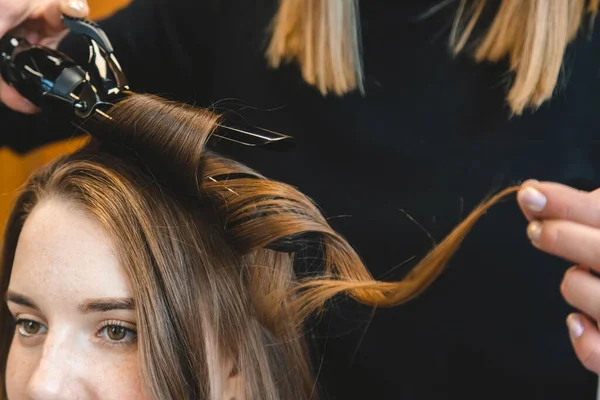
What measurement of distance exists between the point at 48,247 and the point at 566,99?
59 cm

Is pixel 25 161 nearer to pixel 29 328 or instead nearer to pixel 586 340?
pixel 29 328

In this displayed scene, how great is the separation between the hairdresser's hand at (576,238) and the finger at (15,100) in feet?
1.89

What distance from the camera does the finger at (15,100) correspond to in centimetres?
79

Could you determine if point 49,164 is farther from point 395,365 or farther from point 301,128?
point 395,365

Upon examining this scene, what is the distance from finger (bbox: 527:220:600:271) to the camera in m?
0.50

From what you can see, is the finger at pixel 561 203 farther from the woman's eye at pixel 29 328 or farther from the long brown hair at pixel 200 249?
the woman's eye at pixel 29 328

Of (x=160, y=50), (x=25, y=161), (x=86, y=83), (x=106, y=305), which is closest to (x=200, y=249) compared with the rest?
(x=106, y=305)

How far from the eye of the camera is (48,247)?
0.70m

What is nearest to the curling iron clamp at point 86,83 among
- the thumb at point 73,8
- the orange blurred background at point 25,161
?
the thumb at point 73,8

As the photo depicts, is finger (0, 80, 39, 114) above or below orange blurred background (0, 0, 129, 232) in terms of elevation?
above

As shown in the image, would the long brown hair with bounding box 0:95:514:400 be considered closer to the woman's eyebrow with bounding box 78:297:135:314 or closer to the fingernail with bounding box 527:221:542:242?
the woman's eyebrow with bounding box 78:297:135:314

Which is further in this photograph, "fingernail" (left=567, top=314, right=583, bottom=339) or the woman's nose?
the woman's nose

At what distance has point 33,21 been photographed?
81 cm

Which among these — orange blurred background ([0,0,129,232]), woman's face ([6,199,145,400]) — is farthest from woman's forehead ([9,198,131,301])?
orange blurred background ([0,0,129,232])
